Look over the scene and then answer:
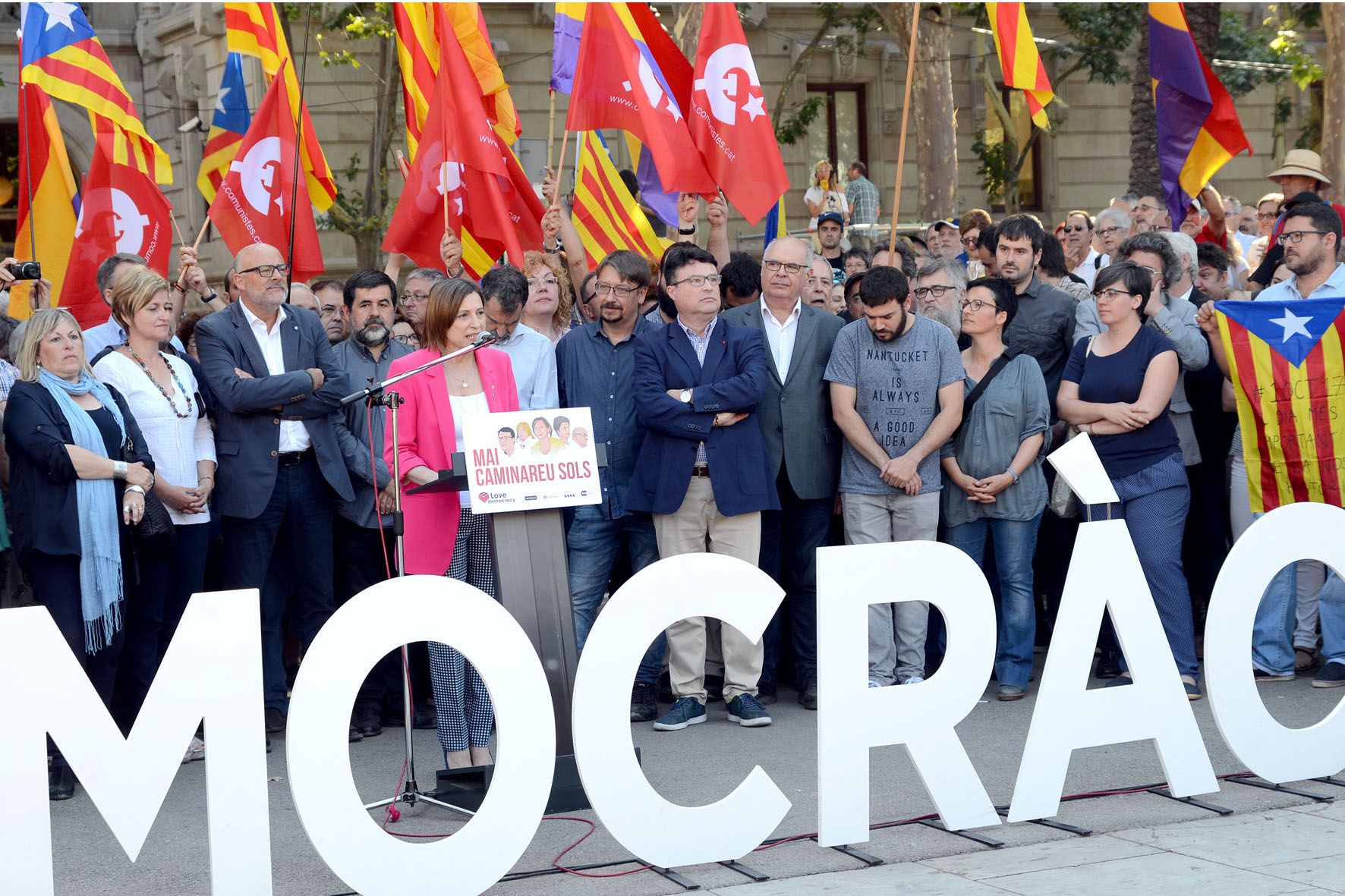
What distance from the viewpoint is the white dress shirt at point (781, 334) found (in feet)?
25.9

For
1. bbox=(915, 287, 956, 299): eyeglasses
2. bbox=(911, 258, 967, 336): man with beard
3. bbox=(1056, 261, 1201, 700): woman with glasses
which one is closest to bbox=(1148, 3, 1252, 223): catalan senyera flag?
bbox=(911, 258, 967, 336): man with beard

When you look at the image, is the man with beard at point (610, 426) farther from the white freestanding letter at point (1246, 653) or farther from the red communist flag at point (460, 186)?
the white freestanding letter at point (1246, 653)

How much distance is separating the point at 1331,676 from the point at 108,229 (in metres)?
7.61

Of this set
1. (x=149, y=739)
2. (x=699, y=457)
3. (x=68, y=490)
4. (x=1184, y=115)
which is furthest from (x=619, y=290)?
(x=1184, y=115)

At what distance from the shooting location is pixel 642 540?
310 inches

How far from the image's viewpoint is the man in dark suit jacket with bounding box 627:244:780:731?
736cm

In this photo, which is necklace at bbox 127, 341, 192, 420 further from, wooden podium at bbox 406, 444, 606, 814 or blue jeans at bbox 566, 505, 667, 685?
blue jeans at bbox 566, 505, 667, 685

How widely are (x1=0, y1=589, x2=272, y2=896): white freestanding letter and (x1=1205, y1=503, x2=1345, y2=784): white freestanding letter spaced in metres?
3.48

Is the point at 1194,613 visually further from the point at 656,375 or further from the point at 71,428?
the point at 71,428

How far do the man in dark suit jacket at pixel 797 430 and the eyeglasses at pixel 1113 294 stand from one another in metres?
1.33

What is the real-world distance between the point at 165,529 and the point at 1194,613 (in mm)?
5945

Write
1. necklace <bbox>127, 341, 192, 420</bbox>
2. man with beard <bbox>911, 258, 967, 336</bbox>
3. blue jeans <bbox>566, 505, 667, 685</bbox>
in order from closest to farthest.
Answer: necklace <bbox>127, 341, 192, 420</bbox>
blue jeans <bbox>566, 505, 667, 685</bbox>
man with beard <bbox>911, 258, 967, 336</bbox>

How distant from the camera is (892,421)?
7691 mm

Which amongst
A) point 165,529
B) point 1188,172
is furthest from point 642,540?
point 1188,172
